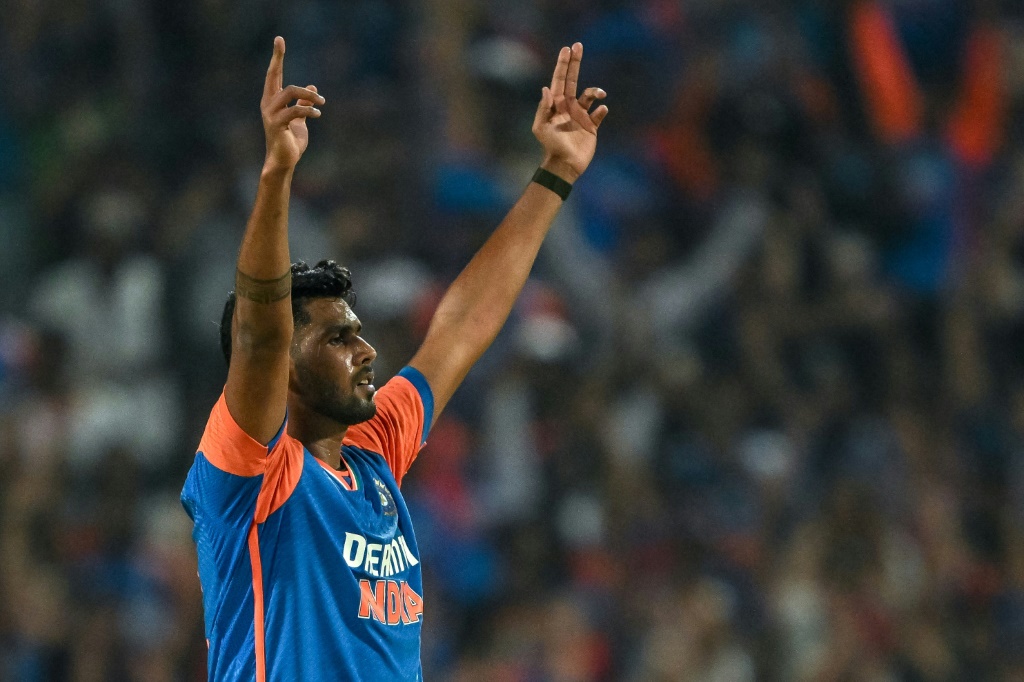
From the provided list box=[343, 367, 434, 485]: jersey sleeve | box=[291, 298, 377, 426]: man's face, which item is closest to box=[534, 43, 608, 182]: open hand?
box=[343, 367, 434, 485]: jersey sleeve

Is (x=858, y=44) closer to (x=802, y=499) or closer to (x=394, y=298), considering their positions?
(x=802, y=499)

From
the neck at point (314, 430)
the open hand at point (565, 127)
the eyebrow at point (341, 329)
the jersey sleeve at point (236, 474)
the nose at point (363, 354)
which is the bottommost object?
the jersey sleeve at point (236, 474)

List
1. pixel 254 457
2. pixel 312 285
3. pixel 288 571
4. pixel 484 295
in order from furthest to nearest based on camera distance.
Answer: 1. pixel 484 295
2. pixel 312 285
3. pixel 288 571
4. pixel 254 457

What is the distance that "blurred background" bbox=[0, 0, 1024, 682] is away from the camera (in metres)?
6.47

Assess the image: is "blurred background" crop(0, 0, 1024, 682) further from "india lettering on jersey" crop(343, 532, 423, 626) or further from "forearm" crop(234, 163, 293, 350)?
"forearm" crop(234, 163, 293, 350)

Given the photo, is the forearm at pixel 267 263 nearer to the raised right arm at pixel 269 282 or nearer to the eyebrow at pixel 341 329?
the raised right arm at pixel 269 282

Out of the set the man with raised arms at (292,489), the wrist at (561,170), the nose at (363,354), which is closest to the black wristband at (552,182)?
the wrist at (561,170)

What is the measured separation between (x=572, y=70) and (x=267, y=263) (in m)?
1.34

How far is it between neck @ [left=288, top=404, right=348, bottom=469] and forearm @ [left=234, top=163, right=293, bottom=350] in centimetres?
45

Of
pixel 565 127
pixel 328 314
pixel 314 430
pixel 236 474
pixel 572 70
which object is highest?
pixel 572 70

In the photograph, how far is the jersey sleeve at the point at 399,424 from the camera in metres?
3.51

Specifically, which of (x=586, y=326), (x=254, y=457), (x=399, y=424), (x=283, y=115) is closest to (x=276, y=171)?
(x=283, y=115)

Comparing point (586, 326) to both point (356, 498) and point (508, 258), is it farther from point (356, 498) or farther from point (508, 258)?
point (356, 498)

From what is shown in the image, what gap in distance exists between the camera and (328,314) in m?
3.16
